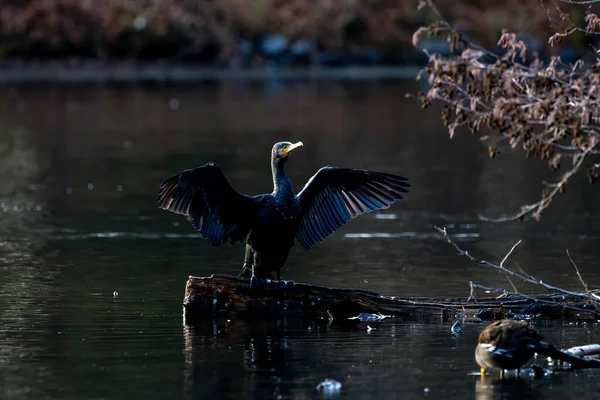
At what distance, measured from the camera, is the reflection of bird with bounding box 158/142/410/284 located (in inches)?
456

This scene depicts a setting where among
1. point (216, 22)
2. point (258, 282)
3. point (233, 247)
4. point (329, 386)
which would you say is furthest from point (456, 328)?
point (216, 22)

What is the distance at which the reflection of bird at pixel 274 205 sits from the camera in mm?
11570

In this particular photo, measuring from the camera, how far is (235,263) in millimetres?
14922

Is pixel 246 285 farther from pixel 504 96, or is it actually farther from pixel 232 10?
pixel 232 10

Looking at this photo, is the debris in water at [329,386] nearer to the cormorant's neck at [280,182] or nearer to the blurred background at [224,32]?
the cormorant's neck at [280,182]

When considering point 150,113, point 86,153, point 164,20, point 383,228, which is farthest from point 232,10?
point 383,228

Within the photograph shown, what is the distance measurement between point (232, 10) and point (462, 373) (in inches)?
1966

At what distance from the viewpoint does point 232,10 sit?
58812mm

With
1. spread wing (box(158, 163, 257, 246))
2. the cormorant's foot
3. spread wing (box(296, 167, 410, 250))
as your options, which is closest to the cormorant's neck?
spread wing (box(158, 163, 257, 246))

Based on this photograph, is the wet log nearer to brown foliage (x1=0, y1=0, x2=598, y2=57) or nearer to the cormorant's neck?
the cormorant's neck

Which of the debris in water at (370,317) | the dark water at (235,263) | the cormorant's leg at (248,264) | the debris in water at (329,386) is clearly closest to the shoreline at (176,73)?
the dark water at (235,263)

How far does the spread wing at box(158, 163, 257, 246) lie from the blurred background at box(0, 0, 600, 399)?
771 mm

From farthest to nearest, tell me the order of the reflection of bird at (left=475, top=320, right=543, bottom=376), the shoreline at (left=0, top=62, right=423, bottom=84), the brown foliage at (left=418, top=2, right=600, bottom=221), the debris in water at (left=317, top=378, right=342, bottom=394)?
the shoreline at (left=0, top=62, right=423, bottom=84)
the brown foliage at (left=418, top=2, right=600, bottom=221)
the reflection of bird at (left=475, top=320, right=543, bottom=376)
the debris in water at (left=317, top=378, right=342, bottom=394)

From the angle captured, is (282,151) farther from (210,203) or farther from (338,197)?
(338,197)
